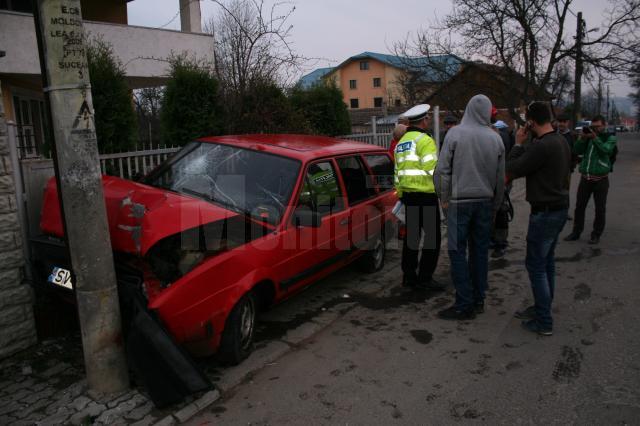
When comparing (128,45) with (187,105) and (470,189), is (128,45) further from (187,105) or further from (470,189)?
(470,189)

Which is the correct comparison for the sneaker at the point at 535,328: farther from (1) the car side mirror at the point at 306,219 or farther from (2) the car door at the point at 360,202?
(1) the car side mirror at the point at 306,219

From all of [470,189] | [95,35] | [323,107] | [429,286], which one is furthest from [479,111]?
[95,35]

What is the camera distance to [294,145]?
5188 millimetres

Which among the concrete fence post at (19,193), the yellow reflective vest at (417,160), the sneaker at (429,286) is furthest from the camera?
the sneaker at (429,286)

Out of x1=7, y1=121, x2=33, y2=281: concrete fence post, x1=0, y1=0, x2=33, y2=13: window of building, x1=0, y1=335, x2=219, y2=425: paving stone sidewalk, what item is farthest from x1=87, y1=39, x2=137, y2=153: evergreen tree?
x1=0, y1=0, x2=33, y2=13: window of building

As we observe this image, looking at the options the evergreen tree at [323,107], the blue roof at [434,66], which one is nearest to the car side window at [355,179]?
the evergreen tree at [323,107]

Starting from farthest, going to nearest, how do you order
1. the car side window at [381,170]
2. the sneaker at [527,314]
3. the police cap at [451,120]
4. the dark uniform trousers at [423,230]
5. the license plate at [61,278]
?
the police cap at [451,120] → the car side window at [381,170] → the dark uniform trousers at [423,230] → the sneaker at [527,314] → the license plate at [61,278]

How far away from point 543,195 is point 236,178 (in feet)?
8.88

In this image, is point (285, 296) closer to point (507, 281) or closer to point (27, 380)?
point (27, 380)

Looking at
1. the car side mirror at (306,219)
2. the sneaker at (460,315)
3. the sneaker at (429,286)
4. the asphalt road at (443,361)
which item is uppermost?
the car side mirror at (306,219)

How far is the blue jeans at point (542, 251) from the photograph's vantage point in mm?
4426

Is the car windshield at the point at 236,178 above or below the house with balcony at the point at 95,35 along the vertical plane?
Result: below

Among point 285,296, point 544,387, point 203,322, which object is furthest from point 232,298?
point 544,387

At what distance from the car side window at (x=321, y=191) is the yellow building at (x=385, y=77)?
6.87 metres
